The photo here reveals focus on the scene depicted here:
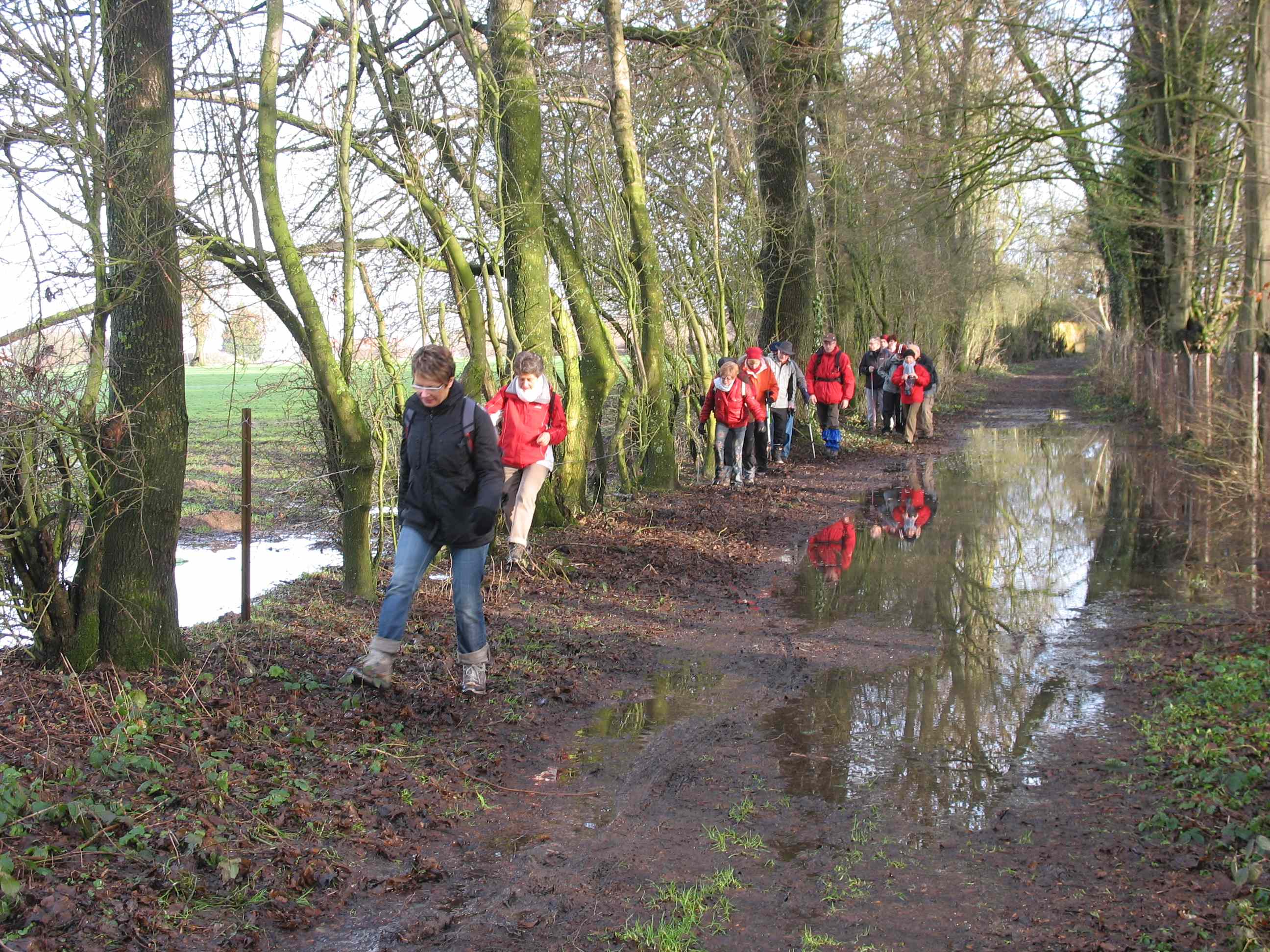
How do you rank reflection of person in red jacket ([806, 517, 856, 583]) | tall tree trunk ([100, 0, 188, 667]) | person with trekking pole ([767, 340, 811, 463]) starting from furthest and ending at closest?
person with trekking pole ([767, 340, 811, 463]), reflection of person in red jacket ([806, 517, 856, 583]), tall tree trunk ([100, 0, 188, 667])

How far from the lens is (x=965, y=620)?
8672 mm

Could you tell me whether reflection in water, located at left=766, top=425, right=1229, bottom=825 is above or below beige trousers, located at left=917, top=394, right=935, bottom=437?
below

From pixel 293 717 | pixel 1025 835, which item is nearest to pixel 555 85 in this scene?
pixel 293 717

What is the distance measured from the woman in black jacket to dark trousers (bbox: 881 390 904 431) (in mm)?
18219

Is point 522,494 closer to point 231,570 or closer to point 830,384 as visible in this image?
point 231,570

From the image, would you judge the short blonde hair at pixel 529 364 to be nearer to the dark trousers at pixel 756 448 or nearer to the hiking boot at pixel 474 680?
the hiking boot at pixel 474 680

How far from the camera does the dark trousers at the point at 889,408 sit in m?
24.0

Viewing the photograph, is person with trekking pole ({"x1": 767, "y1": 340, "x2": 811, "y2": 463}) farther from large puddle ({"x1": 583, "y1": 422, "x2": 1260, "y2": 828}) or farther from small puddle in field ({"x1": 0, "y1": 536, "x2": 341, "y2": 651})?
small puddle in field ({"x1": 0, "y1": 536, "x2": 341, "y2": 651})

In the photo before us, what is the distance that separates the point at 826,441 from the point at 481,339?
1172 cm

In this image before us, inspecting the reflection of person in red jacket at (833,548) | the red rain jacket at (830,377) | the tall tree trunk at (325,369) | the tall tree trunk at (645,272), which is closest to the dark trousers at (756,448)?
the tall tree trunk at (645,272)

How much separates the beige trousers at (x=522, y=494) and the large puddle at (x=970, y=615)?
7.96ft

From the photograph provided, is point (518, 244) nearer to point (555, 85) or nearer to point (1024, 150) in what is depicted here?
point (555, 85)

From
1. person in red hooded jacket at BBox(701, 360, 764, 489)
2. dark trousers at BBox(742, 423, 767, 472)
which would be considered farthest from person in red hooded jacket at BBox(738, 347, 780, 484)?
person in red hooded jacket at BBox(701, 360, 764, 489)

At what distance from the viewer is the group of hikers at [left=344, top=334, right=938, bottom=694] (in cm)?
654
